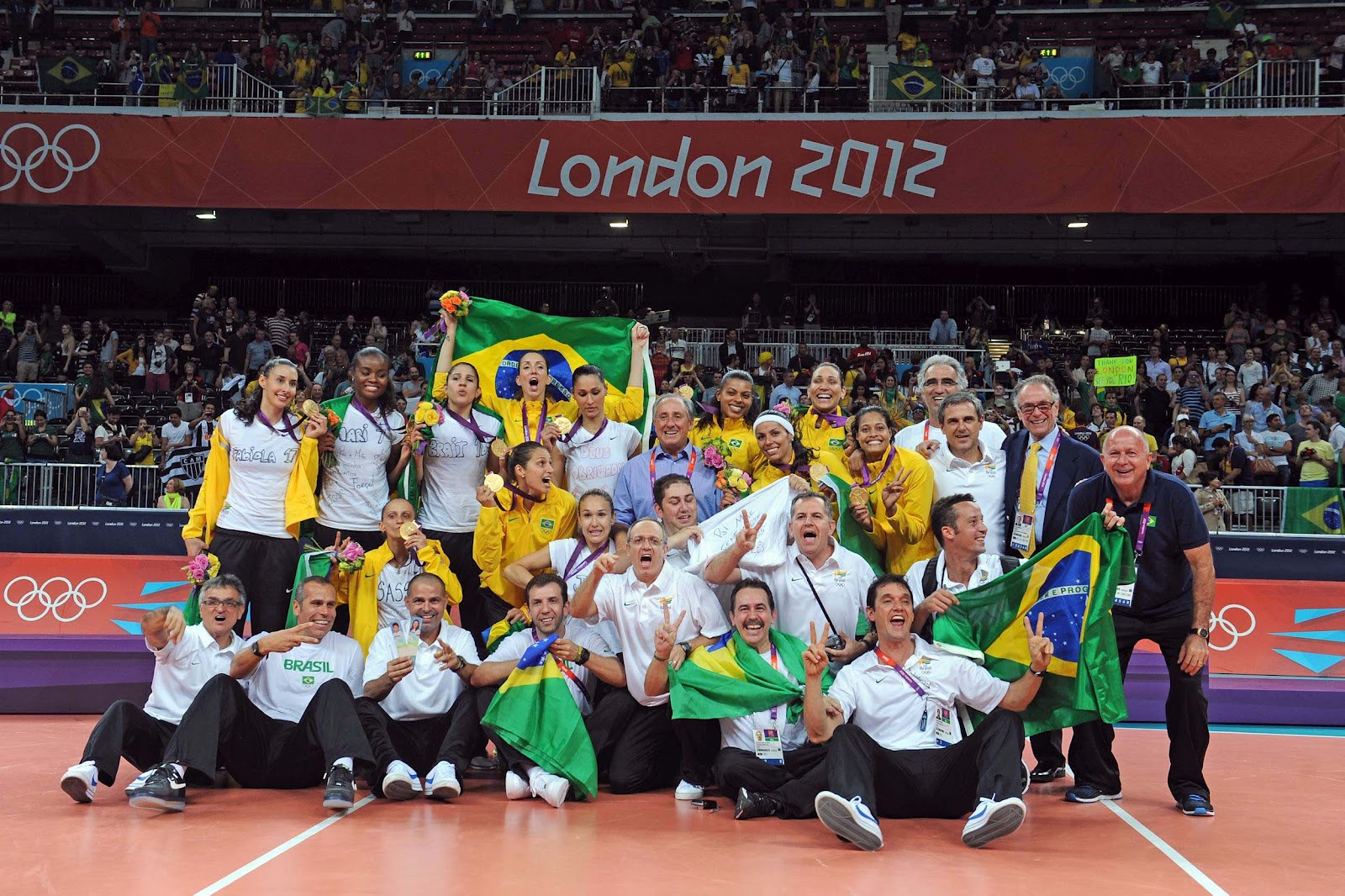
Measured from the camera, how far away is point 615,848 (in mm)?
5832

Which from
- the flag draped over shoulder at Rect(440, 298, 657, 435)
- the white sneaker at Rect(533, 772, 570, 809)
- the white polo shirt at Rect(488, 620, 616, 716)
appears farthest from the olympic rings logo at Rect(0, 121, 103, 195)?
the white sneaker at Rect(533, 772, 570, 809)

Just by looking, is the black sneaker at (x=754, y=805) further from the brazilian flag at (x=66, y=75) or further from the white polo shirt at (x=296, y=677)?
the brazilian flag at (x=66, y=75)

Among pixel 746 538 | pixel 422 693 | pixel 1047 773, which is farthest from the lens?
pixel 1047 773

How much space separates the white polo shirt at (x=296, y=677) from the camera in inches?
280

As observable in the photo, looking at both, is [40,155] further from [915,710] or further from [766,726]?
[915,710]

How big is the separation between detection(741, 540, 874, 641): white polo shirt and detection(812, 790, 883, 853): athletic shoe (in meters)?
1.33

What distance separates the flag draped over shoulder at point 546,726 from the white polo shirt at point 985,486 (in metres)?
2.44

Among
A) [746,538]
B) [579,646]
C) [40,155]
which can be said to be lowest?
[579,646]

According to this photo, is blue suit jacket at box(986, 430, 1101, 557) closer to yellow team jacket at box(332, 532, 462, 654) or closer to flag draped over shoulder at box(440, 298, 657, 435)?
flag draped over shoulder at box(440, 298, 657, 435)

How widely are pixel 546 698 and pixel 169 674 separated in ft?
6.75

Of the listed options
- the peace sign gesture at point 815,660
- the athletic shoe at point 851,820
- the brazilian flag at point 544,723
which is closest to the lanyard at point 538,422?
the brazilian flag at point 544,723

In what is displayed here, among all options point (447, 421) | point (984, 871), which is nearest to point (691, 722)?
point (984, 871)

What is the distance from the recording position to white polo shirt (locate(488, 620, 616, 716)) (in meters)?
7.24

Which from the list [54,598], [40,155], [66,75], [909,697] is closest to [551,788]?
[909,697]
